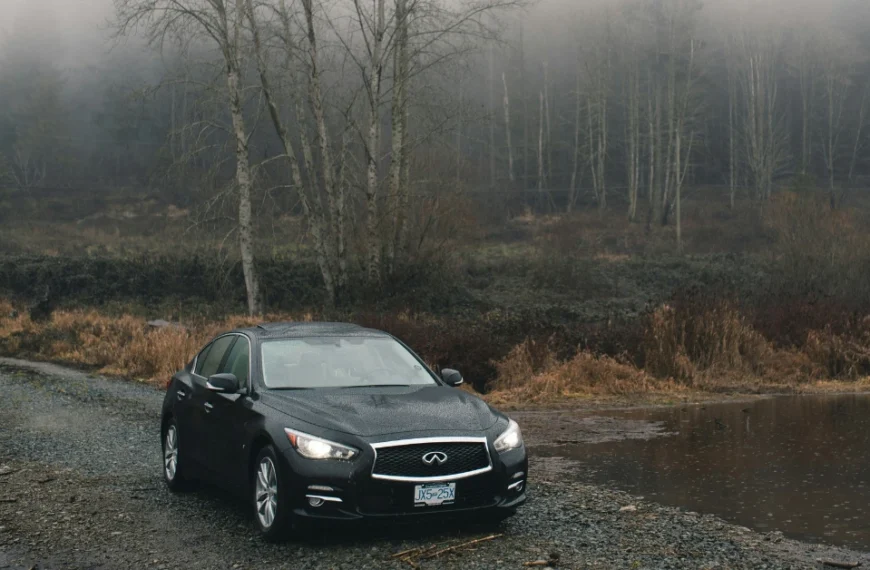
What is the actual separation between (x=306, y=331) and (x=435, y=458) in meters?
2.41

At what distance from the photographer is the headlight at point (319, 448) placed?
709 cm

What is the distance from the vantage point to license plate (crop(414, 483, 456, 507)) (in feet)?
23.2

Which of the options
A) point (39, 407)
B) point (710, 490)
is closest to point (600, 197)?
point (39, 407)

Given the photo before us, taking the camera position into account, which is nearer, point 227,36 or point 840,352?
point 840,352

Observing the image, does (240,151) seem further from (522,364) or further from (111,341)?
(522,364)

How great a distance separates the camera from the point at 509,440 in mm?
7648

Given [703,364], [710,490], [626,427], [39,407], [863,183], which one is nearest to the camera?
[710,490]

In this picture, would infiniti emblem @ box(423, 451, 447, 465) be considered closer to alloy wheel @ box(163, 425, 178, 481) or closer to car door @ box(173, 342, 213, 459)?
car door @ box(173, 342, 213, 459)

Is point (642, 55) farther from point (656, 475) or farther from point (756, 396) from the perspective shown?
point (656, 475)

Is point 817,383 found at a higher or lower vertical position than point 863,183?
lower

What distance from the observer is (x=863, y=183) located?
265ft

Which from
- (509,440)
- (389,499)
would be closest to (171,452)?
(389,499)

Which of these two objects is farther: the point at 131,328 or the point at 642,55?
the point at 642,55

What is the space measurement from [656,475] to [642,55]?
225 ft
